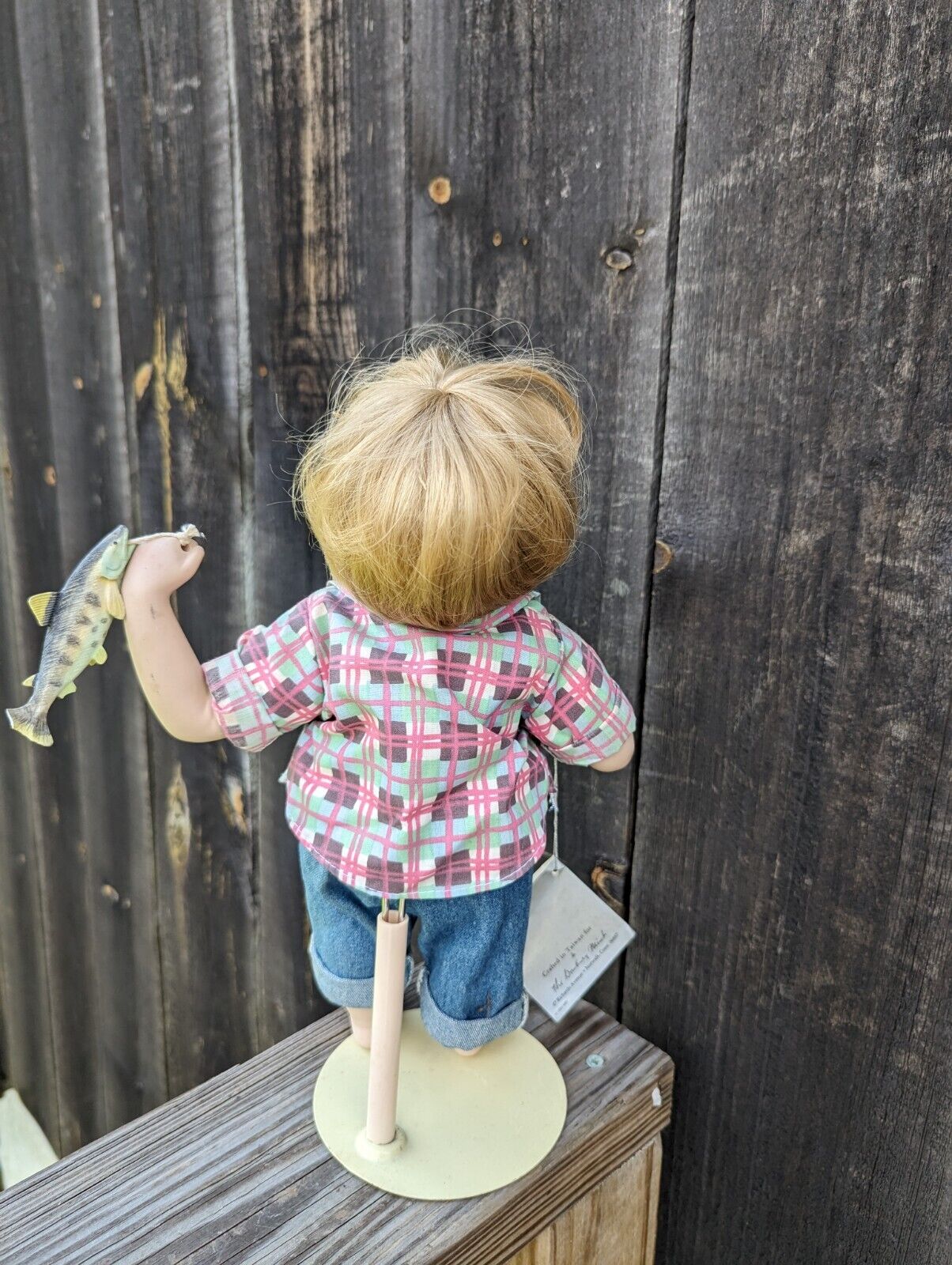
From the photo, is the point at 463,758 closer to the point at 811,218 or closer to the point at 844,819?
the point at 844,819

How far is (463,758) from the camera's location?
→ 0.69 meters

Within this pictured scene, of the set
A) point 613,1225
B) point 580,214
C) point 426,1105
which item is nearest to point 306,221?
point 580,214

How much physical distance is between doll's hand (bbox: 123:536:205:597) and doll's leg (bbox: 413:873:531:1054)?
12.5 inches

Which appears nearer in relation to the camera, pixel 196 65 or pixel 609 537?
pixel 609 537

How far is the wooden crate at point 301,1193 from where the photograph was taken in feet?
2.17

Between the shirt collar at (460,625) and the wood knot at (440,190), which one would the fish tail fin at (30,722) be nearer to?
the shirt collar at (460,625)

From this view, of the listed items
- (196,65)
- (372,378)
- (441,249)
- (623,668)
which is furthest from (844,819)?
(196,65)

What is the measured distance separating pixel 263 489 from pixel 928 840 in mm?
804

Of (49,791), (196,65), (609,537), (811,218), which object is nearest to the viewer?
(811,218)

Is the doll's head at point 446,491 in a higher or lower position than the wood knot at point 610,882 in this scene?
higher

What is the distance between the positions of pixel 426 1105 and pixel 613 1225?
8.1 inches

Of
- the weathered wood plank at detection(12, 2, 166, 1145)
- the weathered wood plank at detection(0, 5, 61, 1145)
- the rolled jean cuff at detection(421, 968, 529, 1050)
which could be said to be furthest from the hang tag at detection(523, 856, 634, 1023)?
the weathered wood plank at detection(0, 5, 61, 1145)

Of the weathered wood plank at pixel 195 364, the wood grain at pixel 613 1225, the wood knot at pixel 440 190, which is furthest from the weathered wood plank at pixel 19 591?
the wood grain at pixel 613 1225

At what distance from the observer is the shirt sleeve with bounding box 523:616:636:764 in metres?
0.72
